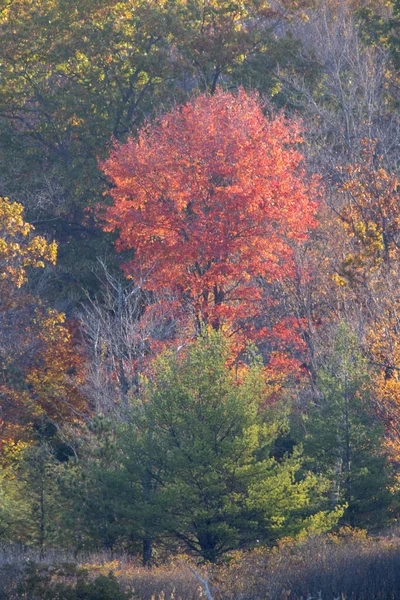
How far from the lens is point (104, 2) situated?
114ft

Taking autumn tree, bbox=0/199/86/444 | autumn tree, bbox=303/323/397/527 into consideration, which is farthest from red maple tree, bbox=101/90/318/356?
autumn tree, bbox=303/323/397/527

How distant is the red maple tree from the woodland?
3.5 inches

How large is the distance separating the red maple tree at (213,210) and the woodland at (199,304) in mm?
89

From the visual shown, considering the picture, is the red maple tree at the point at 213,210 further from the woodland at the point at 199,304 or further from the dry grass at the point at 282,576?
the dry grass at the point at 282,576

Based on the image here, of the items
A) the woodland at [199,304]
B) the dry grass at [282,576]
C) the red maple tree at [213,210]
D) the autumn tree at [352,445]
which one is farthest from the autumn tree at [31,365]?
the dry grass at [282,576]

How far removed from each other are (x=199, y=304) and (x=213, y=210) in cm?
301

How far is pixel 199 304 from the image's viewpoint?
28844 millimetres

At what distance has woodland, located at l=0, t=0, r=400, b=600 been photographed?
60.4 ft

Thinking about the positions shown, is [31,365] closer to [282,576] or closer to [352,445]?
[352,445]

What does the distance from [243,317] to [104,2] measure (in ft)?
47.0

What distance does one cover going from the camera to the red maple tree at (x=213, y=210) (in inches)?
1118

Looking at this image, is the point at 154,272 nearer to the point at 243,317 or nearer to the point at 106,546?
the point at 243,317

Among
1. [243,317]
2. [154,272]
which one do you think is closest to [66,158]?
[154,272]

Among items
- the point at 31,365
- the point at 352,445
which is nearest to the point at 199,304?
the point at 31,365
